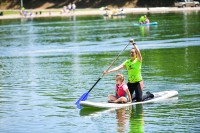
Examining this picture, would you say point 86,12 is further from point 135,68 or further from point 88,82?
point 135,68

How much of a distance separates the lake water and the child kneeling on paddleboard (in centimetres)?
45

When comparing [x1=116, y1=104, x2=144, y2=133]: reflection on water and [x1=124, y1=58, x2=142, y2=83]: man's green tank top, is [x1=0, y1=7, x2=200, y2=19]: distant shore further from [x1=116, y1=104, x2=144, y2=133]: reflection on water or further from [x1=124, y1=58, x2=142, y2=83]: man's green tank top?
[x1=116, y1=104, x2=144, y2=133]: reflection on water

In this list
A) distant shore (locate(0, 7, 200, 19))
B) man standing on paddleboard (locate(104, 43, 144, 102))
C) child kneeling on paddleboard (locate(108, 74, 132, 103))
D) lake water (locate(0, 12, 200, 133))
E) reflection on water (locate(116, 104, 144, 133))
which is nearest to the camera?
reflection on water (locate(116, 104, 144, 133))

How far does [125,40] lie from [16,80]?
76.0 feet

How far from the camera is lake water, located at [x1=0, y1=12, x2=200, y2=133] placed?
67.1 ft

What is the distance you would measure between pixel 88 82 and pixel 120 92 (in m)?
7.30

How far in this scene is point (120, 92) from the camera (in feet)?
75.0

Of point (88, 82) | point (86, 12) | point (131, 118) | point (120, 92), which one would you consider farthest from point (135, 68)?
point (86, 12)

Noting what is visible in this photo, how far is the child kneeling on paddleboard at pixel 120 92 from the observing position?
22562 millimetres

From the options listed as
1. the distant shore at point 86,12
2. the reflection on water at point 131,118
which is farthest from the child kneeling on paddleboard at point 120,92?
the distant shore at point 86,12

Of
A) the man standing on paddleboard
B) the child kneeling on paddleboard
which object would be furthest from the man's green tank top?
the child kneeling on paddleboard

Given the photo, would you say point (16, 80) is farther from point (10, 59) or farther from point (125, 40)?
point (125, 40)

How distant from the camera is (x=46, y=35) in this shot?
67500mm

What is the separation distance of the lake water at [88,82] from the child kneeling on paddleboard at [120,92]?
0.45 meters
